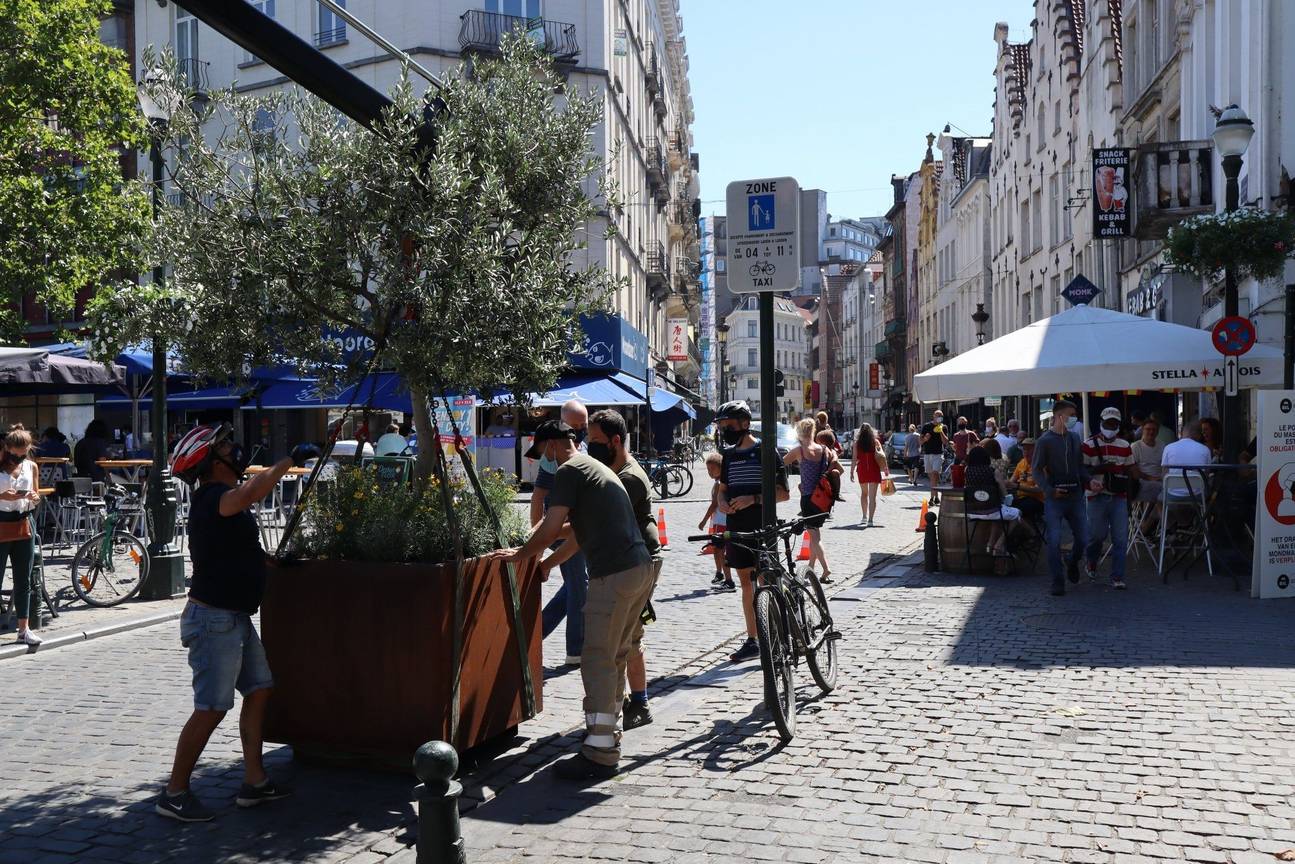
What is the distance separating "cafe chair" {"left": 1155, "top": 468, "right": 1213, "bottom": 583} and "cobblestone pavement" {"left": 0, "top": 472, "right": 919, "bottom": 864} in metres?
5.45

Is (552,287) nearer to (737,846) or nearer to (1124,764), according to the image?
(737,846)

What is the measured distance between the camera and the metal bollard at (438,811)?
3816mm

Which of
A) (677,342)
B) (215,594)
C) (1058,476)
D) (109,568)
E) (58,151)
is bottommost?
(109,568)

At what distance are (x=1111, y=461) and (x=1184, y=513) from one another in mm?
1812

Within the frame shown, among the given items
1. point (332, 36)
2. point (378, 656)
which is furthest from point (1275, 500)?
point (332, 36)

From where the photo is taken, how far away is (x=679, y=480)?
91.7 ft

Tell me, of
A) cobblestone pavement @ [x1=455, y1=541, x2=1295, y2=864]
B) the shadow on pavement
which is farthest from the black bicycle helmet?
the shadow on pavement

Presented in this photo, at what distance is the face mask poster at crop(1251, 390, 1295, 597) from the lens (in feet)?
35.6

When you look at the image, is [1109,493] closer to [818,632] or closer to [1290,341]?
[1290,341]

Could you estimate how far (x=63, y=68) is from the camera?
21.1 m

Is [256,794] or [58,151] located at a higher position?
[58,151]

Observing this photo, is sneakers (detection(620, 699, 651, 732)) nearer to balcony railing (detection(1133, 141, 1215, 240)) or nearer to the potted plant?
the potted plant

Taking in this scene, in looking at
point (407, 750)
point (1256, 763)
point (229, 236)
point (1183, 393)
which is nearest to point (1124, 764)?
point (1256, 763)

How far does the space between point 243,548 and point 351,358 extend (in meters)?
1.64
